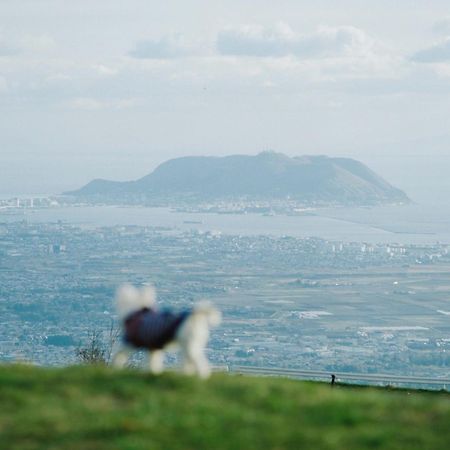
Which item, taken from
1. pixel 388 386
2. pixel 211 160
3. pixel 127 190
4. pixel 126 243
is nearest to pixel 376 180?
pixel 211 160

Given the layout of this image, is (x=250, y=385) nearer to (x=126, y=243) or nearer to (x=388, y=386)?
(x=388, y=386)

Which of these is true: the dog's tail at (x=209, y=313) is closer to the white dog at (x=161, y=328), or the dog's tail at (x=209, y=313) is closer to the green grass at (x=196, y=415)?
the white dog at (x=161, y=328)

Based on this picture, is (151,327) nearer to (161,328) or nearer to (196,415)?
(161,328)

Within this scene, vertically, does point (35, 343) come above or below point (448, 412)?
below

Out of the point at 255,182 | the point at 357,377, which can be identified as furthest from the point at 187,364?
the point at 255,182

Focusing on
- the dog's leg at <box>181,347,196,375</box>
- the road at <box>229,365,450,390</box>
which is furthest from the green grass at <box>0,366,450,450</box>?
the road at <box>229,365,450,390</box>

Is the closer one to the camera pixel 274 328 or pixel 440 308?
pixel 274 328
